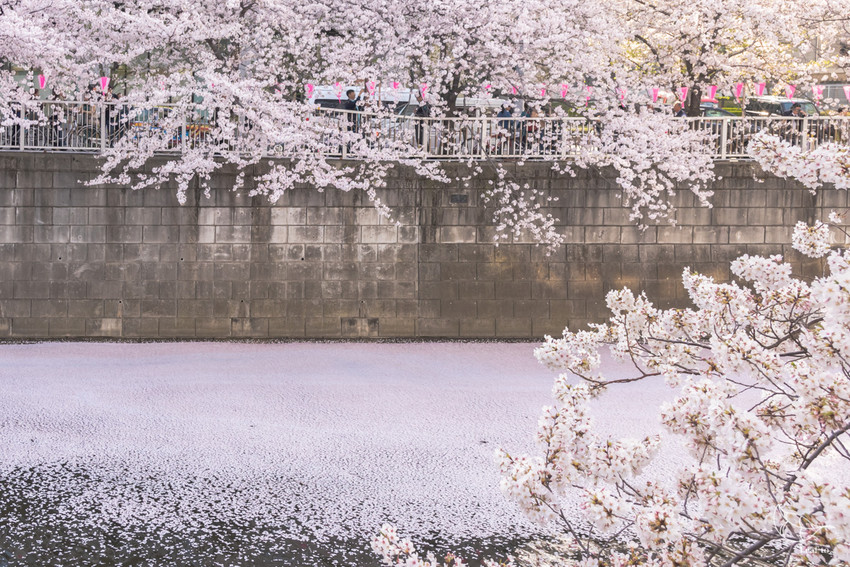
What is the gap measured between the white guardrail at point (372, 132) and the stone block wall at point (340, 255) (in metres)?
0.39

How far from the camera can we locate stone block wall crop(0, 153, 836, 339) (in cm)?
1279

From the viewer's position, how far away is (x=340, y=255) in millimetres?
13109

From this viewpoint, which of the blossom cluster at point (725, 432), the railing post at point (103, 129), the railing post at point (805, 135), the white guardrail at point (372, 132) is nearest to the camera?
the blossom cluster at point (725, 432)

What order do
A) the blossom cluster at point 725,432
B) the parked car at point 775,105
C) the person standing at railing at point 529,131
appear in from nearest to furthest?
the blossom cluster at point 725,432 → the person standing at railing at point 529,131 → the parked car at point 775,105

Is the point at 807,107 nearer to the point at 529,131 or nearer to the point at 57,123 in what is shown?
the point at 529,131

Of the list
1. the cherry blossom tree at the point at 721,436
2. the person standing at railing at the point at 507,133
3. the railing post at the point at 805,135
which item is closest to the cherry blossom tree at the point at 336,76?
the person standing at railing at the point at 507,133

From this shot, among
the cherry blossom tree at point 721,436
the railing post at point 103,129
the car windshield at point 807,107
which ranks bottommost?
the cherry blossom tree at point 721,436

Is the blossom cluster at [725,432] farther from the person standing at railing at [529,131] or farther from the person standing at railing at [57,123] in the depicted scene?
the person standing at railing at [57,123]

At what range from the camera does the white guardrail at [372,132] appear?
1288 cm

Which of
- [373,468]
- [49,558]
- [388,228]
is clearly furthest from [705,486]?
[388,228]

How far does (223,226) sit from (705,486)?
37.0ft

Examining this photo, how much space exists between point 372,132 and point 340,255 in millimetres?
1977

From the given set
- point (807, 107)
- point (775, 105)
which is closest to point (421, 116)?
point (775, 105)

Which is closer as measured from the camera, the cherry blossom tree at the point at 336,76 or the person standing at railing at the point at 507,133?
the cherry blossom tree at the point at 336,76
